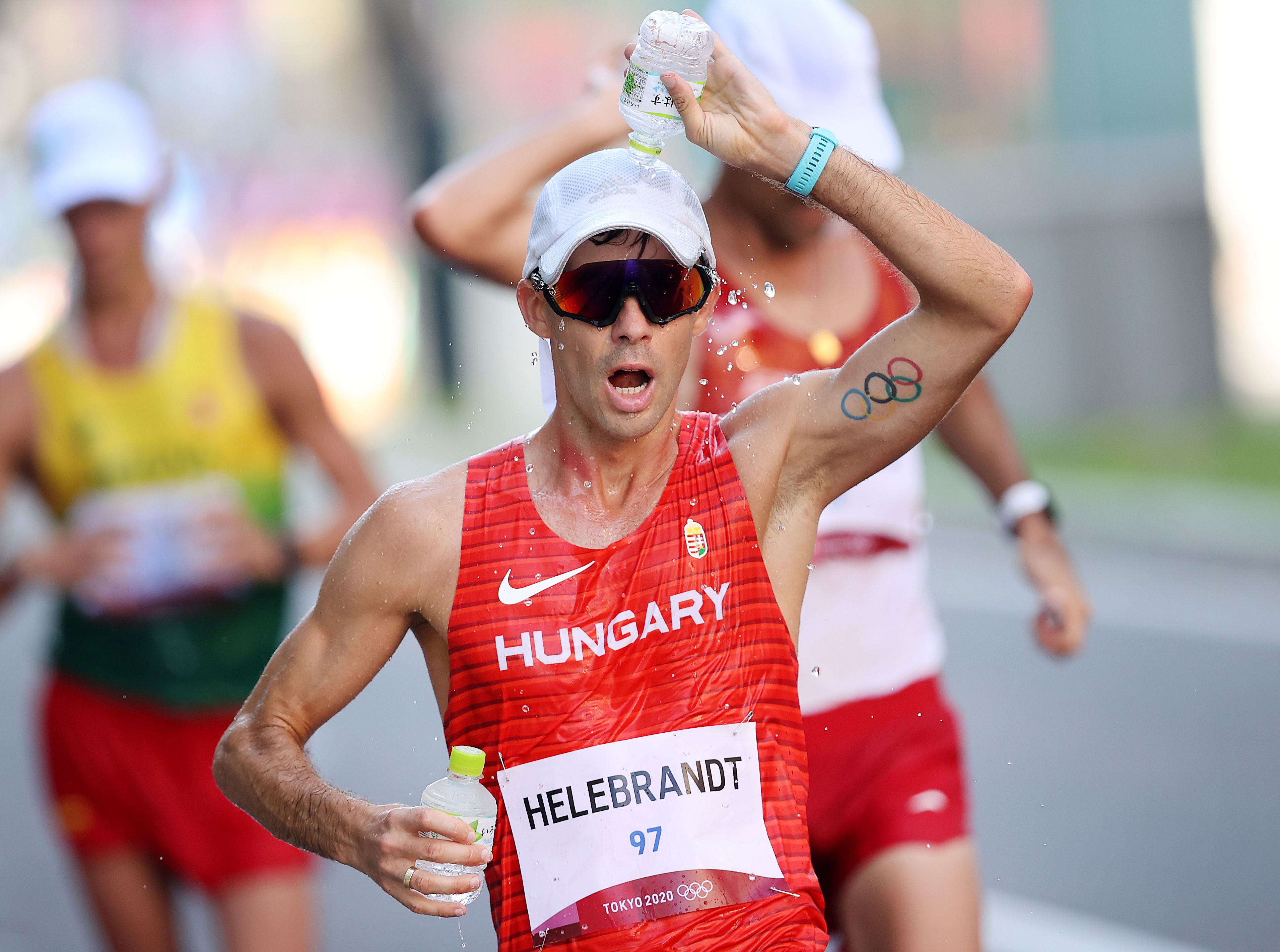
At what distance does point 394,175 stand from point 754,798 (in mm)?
24037

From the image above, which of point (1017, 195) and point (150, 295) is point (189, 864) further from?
point (1017, 195)

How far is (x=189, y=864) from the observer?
186 inches

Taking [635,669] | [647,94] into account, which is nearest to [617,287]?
[647,94]

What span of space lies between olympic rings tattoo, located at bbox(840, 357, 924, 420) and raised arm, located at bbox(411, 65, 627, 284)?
3.61 ft

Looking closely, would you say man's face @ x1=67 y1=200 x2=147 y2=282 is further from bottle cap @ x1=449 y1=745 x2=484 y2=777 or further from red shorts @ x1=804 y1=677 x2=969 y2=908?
bottle cap @ x1=449 y1=745 x2=484 y2=777

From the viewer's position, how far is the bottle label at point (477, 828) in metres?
2.51

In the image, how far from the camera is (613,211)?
2781mm

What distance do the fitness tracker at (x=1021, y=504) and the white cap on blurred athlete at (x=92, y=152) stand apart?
2.53 meters

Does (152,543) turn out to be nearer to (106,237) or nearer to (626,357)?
(106,237)

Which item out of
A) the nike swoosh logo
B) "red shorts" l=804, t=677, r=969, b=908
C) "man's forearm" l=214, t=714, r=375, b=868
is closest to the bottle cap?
"man's forearm" l=214, t=714, r=375, b=868

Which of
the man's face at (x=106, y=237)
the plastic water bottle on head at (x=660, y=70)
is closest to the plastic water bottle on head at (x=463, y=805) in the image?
the plastic water bottle on head at (x=660, y=70)

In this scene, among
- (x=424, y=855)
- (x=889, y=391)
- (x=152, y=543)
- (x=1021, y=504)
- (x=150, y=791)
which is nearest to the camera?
(x=424, y=855)

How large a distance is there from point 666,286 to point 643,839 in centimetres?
85

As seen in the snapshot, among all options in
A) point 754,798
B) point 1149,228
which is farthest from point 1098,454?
point 754,798
